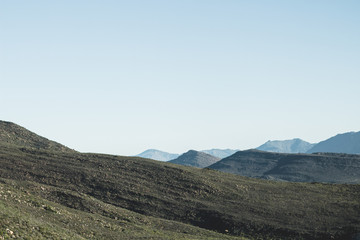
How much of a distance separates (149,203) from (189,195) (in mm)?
9841

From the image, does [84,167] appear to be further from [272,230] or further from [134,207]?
[272,230]

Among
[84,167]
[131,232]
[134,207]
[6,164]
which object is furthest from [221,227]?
[6,164]

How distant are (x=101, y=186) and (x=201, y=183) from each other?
2012 cm

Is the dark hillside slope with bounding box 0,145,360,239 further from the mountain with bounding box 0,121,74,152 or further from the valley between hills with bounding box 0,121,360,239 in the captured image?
the mountain with bounding box 0,121,74,152

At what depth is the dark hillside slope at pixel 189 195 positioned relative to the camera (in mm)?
59094

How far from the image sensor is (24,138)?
110 meters

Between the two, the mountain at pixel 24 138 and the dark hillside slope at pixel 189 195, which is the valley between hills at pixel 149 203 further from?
the mountain at pixel 24 138

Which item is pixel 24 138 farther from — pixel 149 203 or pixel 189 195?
pixel 149 203

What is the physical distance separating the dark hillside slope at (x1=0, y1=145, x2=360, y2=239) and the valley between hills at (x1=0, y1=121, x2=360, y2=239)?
0.15 metres

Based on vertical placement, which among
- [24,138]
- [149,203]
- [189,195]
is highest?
[24,138]

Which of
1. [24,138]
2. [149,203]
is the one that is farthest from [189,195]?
[24,138]

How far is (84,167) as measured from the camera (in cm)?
7850

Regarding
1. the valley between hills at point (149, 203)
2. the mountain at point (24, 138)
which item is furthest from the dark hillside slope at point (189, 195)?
the mountain at point (24, 138)

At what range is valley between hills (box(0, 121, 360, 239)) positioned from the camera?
4456cm
